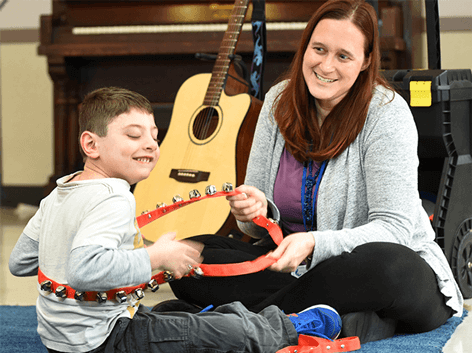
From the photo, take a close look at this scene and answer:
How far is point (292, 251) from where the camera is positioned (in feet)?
3.61

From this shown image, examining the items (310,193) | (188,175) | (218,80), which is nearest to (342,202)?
(310,193)

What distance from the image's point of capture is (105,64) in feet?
10.5

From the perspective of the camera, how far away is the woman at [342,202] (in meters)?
1.20

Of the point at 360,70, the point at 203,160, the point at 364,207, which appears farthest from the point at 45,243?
the point at 203,160

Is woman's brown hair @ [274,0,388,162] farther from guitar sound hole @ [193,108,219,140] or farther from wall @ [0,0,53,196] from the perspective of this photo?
wall @ [0,0,53,196]

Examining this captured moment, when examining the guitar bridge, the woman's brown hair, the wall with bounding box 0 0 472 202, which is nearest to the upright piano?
the wall with bounding box 0 0 472 202

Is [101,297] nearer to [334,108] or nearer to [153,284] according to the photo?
[153,284]

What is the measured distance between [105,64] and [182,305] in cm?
209

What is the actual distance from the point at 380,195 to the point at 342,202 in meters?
0.11

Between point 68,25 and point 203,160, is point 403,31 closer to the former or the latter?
point 203,160

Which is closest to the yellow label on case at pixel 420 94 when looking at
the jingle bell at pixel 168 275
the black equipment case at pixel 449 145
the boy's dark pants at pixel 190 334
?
the black equipment case at pixel 449 145

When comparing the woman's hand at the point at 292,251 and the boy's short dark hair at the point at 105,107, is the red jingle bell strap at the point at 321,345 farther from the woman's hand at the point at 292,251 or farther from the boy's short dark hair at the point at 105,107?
the boy's short dark hair at the point at 105,107

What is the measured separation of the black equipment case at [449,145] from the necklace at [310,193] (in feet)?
1.37

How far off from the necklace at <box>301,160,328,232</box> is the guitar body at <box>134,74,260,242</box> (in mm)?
520
